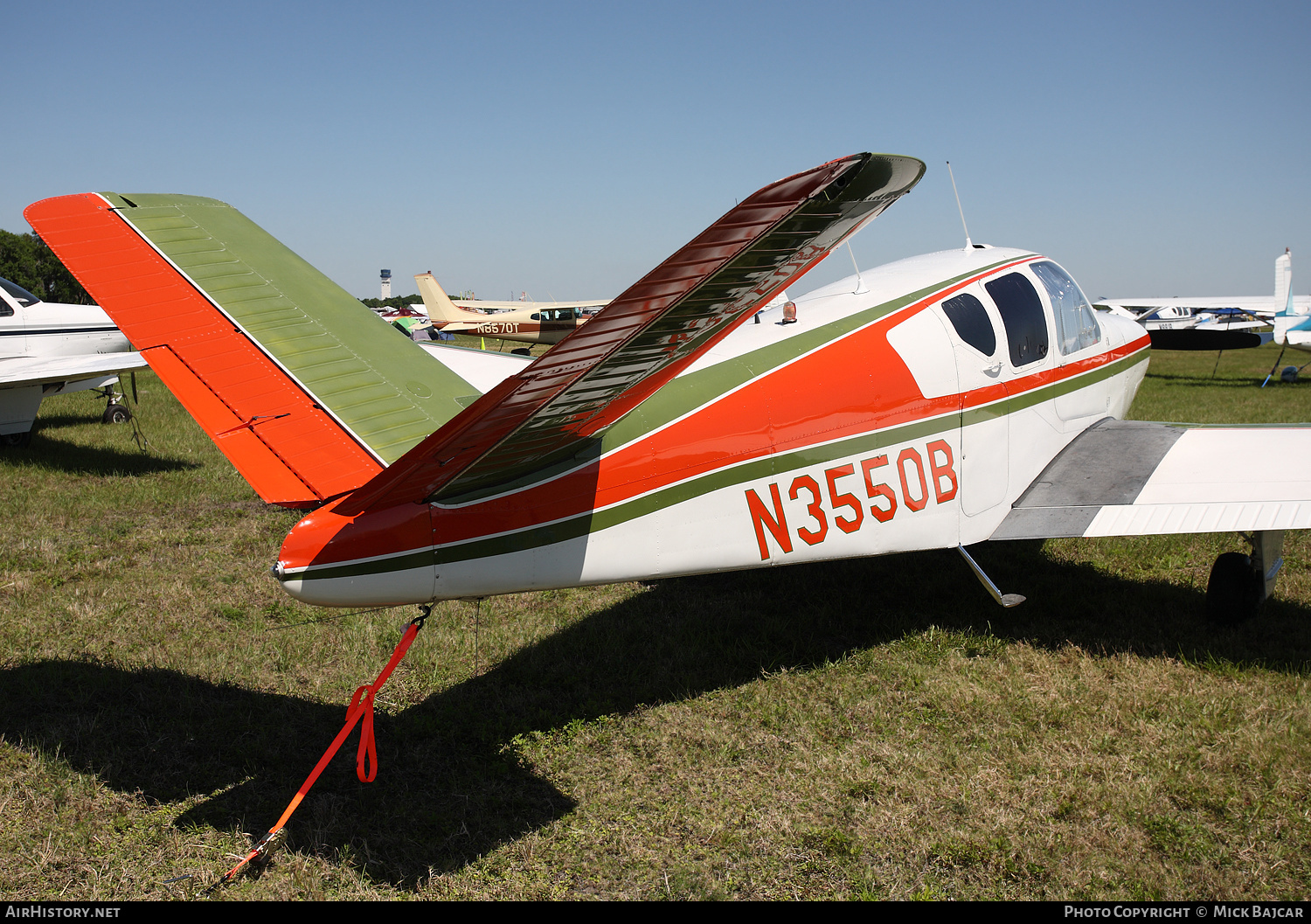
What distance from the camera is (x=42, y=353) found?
516 inches

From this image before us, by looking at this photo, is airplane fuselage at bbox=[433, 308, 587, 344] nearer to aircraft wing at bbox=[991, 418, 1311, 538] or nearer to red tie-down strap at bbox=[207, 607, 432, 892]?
aircraft wing at bbox=[991, 418, 1311, 538]

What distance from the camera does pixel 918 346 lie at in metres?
5.06

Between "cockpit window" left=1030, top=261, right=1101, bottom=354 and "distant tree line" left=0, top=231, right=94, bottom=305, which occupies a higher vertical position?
"distant tree line" left=0, top=231, right=94, bottom=305

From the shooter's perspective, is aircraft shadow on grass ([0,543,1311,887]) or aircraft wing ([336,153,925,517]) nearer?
aircraft wing ([336,153,925,517])

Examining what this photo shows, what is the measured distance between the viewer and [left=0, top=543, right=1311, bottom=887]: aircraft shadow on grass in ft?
12.4

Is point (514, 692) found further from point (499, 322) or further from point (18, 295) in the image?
point (499, 322)

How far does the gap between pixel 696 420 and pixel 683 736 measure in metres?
1.68

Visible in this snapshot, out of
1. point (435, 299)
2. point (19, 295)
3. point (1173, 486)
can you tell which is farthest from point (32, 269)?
point (1173, 486)

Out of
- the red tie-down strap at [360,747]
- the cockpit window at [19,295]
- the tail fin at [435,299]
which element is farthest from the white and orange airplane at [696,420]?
the tail fin at [435,299]

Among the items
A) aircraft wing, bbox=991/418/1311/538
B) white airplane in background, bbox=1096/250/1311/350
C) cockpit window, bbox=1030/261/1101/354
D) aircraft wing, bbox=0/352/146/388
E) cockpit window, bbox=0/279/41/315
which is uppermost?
cockpit window, bbox=0/279/41/315

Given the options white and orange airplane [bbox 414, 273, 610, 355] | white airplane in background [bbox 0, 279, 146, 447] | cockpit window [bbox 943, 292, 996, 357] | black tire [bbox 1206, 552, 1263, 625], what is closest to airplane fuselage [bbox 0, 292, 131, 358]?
white airplane in background [bbox 0, 279, 146, 447]

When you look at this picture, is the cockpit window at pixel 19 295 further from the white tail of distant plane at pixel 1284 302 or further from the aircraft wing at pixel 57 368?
the white tail of distant plane at pixel 1284 302
